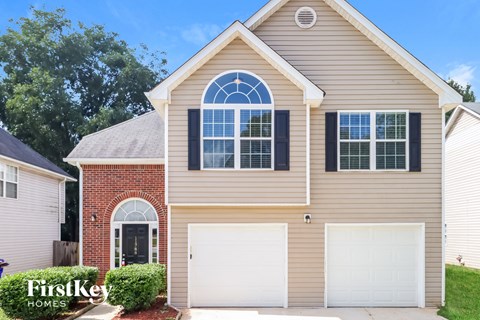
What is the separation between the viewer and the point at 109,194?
1325 cm

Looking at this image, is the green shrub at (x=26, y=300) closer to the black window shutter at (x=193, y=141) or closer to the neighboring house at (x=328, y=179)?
the neighboring house at (x=328, y=179)

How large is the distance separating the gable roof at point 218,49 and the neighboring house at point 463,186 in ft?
32.5

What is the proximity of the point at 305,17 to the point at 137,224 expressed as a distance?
793 centimetres

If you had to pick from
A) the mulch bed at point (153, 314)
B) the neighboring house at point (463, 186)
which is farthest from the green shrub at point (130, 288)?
the neighboring house at point (463, 186)

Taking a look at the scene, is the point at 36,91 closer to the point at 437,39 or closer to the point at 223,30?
the point at 223,30

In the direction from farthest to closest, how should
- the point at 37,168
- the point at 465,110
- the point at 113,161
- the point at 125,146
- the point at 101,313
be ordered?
the point at 465,110
the point at 37,168
the point at 125,146
the point at 113,161
the point at 101,313

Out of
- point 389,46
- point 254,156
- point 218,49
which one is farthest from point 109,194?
point 389,46

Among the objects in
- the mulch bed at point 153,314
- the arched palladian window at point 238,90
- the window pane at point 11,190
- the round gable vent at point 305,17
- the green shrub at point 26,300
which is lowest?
the mulch bed at point 153,314

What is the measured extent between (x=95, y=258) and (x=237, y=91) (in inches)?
282

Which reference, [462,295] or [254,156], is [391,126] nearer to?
[254,156]

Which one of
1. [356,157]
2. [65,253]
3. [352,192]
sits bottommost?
[65,253]

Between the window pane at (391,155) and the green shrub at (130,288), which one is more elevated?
the window pane at (391,155)

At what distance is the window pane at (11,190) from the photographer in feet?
47.9

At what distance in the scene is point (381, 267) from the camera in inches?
410
